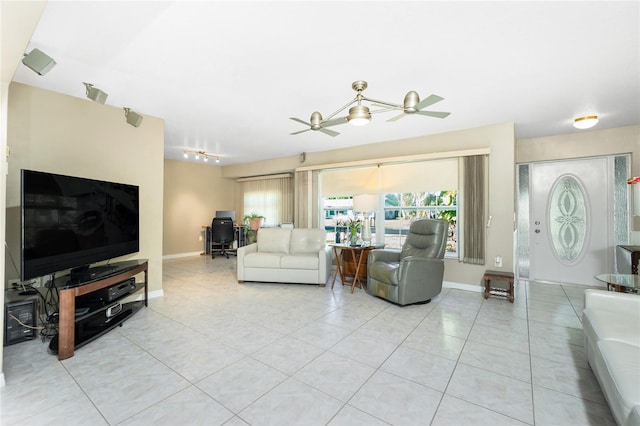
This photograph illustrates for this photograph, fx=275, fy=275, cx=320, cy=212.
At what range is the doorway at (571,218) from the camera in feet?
13.5

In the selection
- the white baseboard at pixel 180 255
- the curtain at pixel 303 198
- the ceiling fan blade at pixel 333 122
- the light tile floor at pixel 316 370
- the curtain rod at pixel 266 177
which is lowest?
the light tile floor at pixel 316 370

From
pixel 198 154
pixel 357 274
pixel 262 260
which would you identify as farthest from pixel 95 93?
pixel 357 274

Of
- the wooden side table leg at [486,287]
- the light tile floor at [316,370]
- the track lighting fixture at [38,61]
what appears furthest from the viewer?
the wooden side table leg at [486,287]

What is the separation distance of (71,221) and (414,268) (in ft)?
11.4

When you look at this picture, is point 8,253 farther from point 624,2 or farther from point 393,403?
point 624,2

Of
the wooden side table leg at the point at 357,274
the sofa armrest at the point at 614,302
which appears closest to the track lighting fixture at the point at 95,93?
the wooden side table leg at the point at 357,274

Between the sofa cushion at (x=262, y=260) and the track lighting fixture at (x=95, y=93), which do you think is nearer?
the track lighting fixture at (x=95, y=93)

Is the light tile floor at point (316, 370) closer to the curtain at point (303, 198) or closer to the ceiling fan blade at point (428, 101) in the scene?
the ceiling fan blade at point (428, 101)

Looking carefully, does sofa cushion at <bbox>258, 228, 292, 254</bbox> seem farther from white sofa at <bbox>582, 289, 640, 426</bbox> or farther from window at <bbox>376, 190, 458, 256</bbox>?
white sofa at <bbox>582, 289, 640, 426</bbox>

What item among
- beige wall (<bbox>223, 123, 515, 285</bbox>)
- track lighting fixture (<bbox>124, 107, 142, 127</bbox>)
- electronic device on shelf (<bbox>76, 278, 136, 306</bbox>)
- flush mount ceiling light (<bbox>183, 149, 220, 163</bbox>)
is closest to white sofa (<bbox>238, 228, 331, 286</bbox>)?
electronic device on shelf (<bbox>76, 278, 136, 306</bbox>)

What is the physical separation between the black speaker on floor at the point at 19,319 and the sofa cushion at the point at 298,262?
2.65 m

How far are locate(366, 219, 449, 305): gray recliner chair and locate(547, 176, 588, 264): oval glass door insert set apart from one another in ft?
8.10

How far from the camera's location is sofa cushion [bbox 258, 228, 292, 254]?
4711 millimetres

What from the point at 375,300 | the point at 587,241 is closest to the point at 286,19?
the point at 375,300
